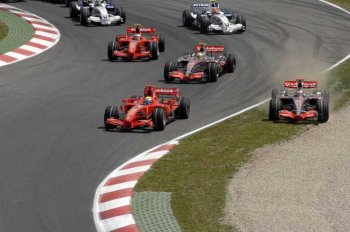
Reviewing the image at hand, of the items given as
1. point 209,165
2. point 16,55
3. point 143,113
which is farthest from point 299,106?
point 16,55

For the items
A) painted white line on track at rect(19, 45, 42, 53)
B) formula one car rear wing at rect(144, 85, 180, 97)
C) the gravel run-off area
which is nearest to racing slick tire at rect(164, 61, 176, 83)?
formula one car rear wing at rect(144, 85, 180, 97)

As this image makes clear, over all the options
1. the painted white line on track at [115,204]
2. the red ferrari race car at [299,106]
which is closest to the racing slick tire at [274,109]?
the red ferrari race car at [299,106]

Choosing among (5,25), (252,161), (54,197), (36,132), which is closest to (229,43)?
(5,25)

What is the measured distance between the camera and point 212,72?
1523 inches

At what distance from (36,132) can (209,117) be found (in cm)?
564

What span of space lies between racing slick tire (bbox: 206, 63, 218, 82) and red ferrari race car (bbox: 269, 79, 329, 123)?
624 cm

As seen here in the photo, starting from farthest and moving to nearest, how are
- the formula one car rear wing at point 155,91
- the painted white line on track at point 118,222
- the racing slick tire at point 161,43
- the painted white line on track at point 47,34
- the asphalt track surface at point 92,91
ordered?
the painted white line on track at point 47,34 < the racing slick tire at point 161,43 < the formula one car rear wing at point 155,91 < the asphalt track surface at point 92,91 < the painted white line on track at point 118,222

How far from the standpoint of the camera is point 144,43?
43.6 meters

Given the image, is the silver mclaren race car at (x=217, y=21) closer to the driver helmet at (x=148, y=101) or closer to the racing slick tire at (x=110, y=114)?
the driver helmet at (x=148, y=101)

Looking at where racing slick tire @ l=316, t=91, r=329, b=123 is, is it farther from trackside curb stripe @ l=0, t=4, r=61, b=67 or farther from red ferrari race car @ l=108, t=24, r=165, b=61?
trackside curb stripe @ l=0, t=4, r=61, b=67

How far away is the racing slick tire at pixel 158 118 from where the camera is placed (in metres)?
30.8

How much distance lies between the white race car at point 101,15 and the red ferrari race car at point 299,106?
19.9 m

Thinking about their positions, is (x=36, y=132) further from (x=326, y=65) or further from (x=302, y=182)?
(x=326, y=65)

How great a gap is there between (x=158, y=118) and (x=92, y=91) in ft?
22.4
